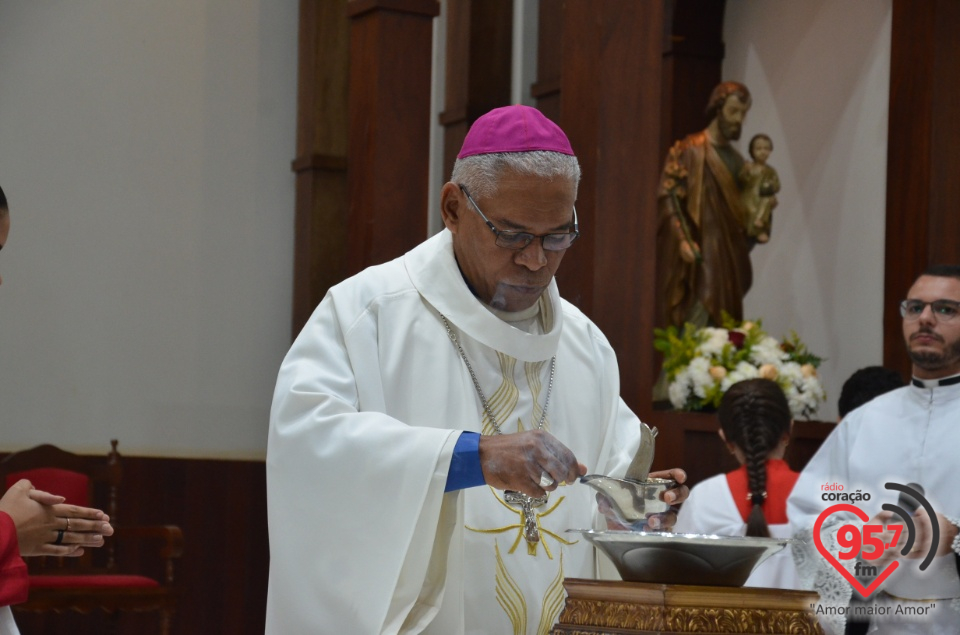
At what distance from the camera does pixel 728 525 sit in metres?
4.85

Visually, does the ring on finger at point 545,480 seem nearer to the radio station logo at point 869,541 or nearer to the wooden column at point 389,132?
the radio station logo at point 869,541

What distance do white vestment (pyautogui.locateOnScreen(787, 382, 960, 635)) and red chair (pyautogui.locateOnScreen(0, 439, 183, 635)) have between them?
3219 millimetres

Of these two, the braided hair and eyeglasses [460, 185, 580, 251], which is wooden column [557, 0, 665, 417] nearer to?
the braided hair

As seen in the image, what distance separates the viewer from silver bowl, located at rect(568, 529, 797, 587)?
220 cm

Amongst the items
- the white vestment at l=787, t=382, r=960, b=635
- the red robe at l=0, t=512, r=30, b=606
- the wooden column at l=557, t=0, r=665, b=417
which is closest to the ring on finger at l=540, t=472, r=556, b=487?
the red robe at l=0, t=512, r=30, b=606

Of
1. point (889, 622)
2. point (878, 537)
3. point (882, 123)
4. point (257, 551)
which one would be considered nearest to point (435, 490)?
point (878, 537)

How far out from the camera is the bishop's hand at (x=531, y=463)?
7.55 feet

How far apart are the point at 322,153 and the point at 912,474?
4515 mm

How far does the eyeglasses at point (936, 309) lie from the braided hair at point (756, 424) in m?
0.58

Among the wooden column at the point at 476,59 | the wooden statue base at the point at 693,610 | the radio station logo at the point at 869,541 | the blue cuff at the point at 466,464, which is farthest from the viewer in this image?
the wooden column at the point at 476,59

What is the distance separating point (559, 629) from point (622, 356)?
2907mm

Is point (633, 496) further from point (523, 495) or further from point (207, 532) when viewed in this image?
point (207, 532)

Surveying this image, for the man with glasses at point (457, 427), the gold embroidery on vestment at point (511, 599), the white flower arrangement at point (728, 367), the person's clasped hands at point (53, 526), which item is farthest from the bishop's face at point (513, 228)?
the white flower arrangement at point (728, 367)

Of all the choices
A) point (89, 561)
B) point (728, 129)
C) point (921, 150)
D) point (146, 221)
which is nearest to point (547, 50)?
point (728, 129)
